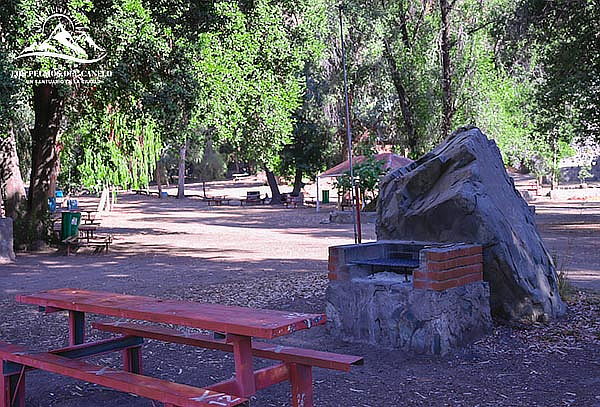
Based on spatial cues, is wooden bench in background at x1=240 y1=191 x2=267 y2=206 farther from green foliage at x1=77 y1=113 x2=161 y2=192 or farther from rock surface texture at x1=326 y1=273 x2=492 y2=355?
rock surface texture at x1=326 y1=273 x2=492 y2=355

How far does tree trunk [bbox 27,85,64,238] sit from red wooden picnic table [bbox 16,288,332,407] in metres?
14.1

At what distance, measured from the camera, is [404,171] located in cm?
907

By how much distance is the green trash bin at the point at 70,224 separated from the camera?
1934cm

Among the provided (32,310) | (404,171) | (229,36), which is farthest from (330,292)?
(229,36)

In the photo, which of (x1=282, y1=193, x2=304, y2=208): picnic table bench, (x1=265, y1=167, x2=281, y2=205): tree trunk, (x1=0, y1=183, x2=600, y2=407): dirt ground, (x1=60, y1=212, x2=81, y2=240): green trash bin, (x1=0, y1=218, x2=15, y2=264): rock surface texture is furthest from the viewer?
(x1=265, y1=167, x2=281, y2=205): tree trunk

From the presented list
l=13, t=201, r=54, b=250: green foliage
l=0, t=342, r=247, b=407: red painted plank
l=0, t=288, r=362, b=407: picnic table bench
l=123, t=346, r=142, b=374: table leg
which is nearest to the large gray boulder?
l=0, t=288, r=362, b=407: picnic table bench

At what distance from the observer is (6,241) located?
54.2 ft

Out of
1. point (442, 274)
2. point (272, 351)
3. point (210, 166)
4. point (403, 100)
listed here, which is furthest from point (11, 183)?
point (210, 166)

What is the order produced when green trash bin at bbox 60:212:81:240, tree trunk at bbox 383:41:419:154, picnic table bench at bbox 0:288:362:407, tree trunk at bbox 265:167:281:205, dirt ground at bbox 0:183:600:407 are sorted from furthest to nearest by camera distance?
tree trunk at bbox 265:167:281:205, tree trunk at bbox 383:41:419:154, green trash bin at bbox 60:212:81:240, dirt ground at bbox 0:183:600:407, picnic table bench at bbox 0:288:362:407

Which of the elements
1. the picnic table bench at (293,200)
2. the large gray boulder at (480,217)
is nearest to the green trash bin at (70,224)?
the large gray boulder at (480,217)

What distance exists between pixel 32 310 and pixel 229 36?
30.2ft

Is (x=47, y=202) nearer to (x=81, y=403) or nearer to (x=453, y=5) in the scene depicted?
(x=81, y=403)

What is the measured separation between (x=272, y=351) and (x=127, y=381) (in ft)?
3.53

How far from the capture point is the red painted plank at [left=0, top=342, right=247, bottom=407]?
4184 mm
